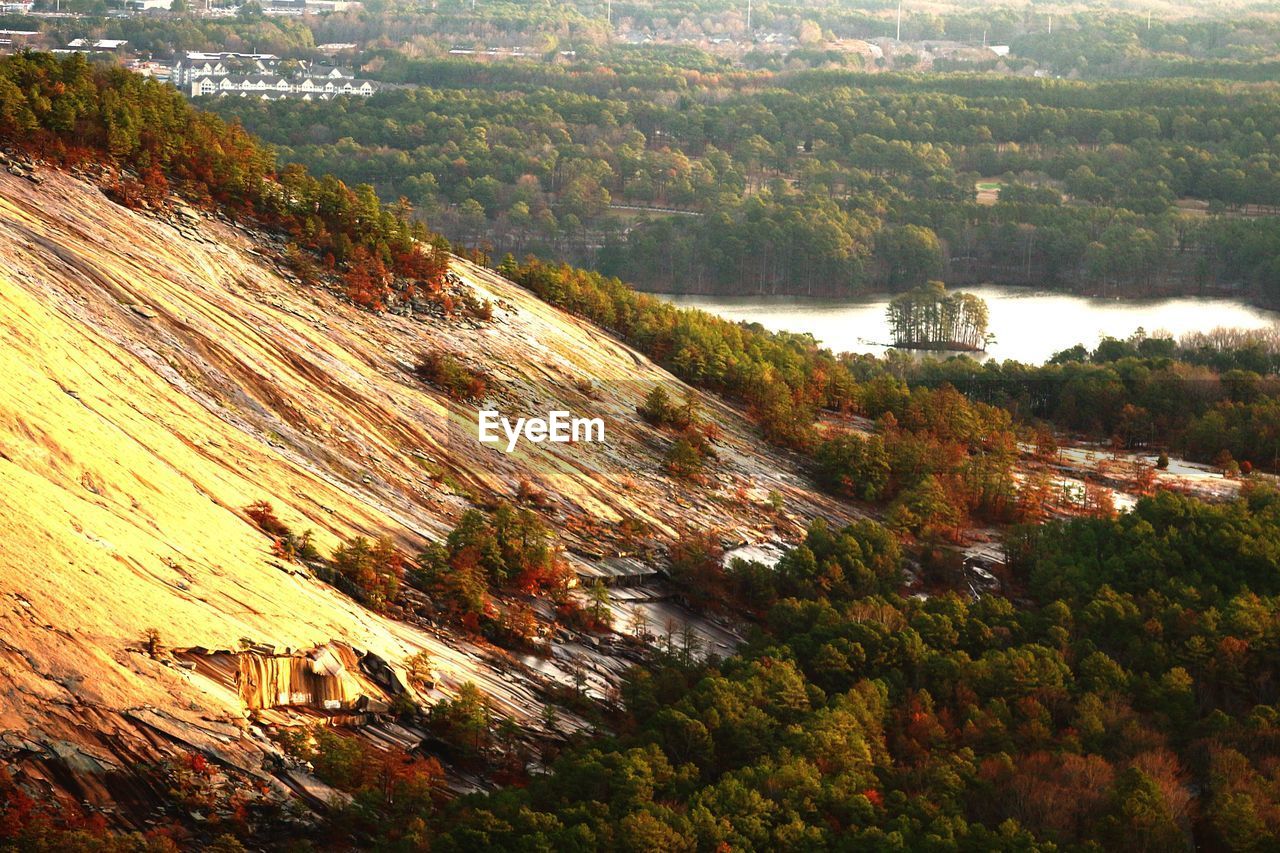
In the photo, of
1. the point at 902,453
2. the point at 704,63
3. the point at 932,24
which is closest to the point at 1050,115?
the point at 704,63

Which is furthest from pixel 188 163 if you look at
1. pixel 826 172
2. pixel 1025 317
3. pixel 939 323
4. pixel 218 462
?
pixel 826 172

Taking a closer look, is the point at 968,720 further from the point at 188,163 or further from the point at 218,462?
the point at 188,163

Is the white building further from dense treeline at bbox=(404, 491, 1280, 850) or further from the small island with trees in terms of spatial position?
dense treeline at bbox=(404, 491, 1280, 850)

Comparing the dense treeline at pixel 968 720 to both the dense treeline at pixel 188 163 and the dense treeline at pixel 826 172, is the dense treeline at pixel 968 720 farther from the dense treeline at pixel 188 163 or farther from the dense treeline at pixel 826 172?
the dense treeline at pixel 826 172

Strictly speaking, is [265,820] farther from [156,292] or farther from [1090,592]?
[1090,592]

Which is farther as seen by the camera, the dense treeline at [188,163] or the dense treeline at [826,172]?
the dense treeline at [826,172]

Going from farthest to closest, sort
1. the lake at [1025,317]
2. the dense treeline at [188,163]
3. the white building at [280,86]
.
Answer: the white building at [280,86] → the lake at [1025,317] → the dense treeline at [188,163]

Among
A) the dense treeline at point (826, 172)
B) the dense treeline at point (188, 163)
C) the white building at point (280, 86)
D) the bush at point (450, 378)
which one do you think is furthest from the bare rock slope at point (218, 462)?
the white building at point (280, 86)
